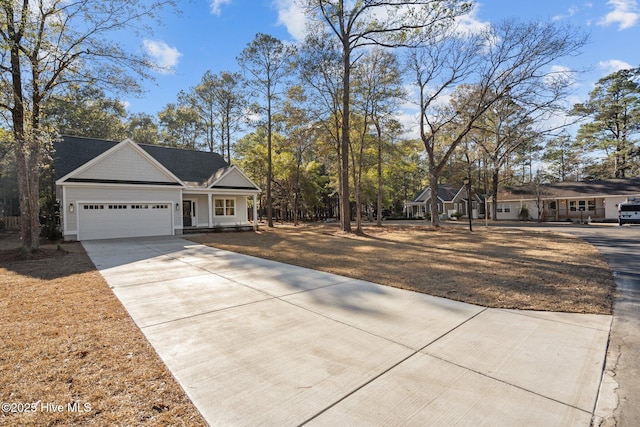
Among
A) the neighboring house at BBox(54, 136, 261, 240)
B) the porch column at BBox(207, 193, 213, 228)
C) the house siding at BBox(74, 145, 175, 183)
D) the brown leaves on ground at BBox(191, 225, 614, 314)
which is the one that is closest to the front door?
the neighboring house at BBox(54, 136, 261, 240)

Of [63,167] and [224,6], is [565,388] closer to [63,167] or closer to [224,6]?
[224,6]

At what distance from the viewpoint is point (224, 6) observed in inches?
456

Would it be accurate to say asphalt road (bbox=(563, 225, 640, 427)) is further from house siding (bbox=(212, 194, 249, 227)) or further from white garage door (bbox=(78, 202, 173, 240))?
house siding (bbox=(212, 194, 249, 227))

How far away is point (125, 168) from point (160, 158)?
17.8 ft

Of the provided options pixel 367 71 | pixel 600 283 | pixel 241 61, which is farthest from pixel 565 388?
pixel 241 61

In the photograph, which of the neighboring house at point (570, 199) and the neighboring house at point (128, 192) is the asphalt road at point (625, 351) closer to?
the neighboring house at point (128, 192)

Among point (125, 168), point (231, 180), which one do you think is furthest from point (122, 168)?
point (231, 180)

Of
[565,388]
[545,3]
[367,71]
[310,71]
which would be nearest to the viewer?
[565,388]

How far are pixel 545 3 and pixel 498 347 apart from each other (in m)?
16.9

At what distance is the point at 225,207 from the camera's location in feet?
70.9

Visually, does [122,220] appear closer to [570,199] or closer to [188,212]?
[188,212]

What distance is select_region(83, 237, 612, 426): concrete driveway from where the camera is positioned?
7.43 feet

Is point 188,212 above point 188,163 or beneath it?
beneath

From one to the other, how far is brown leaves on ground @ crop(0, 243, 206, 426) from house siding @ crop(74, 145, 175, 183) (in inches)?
474
